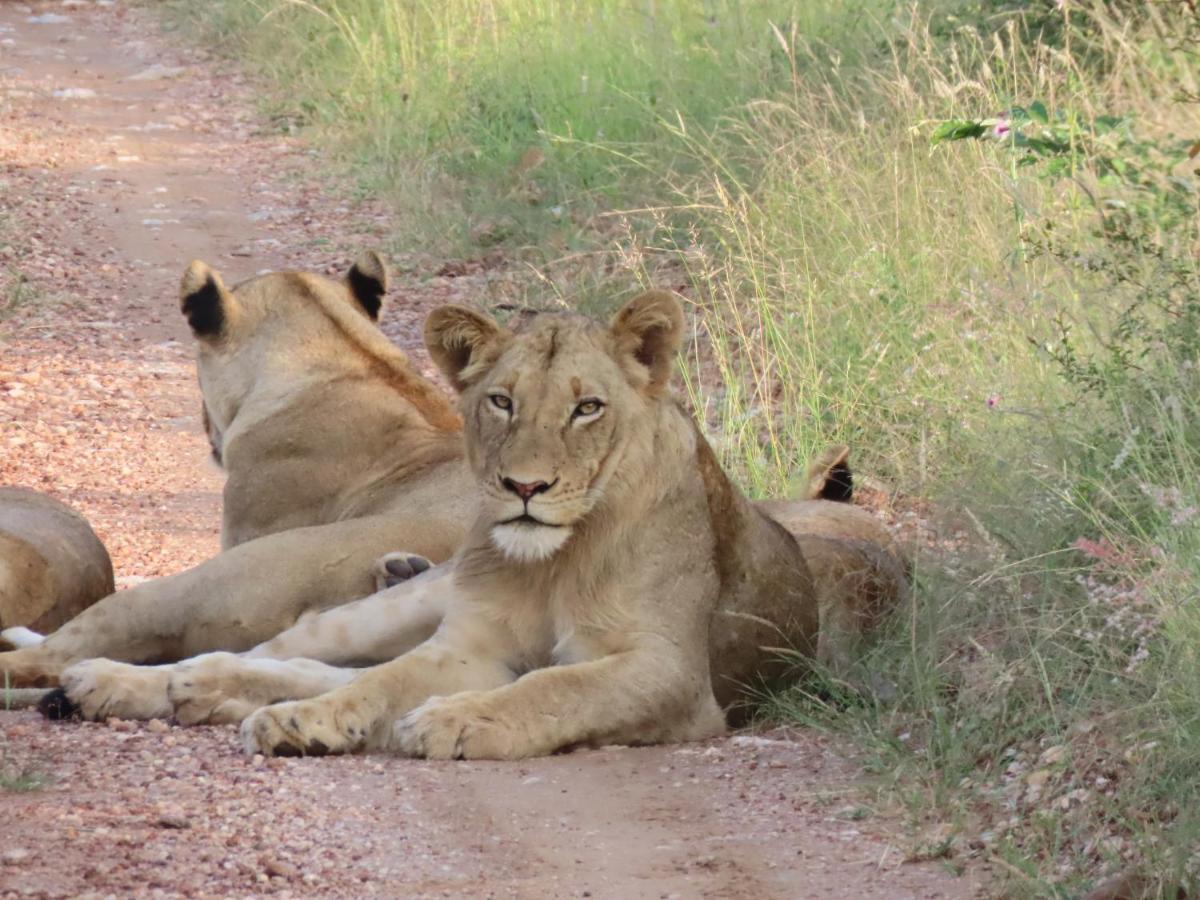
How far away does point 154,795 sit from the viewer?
3818 millimetres

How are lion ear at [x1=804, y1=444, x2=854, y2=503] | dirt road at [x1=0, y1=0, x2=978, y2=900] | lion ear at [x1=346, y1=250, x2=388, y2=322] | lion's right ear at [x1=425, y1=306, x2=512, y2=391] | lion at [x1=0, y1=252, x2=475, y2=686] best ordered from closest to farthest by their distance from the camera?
dirt road at [x1=0, y1=0, x2=978, y2=900] → lion's right ear at [x1=425, y1=306, x2=512, y2=391] → lion at [x1=0, y1=252, x2=475, y2=686] → lion ear at [x1=804, y1=444, x2=854, y2=503] → lion ear at [x1=346, y1=250, x2=388, y2=322]

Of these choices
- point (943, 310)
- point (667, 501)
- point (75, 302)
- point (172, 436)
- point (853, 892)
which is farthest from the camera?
point (75, 302)

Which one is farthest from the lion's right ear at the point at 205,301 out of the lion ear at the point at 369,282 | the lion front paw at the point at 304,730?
the lion front paw at the point at 304,730

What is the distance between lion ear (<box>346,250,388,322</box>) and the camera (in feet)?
21.5

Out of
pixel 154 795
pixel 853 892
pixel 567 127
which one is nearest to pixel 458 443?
pixel 154 795

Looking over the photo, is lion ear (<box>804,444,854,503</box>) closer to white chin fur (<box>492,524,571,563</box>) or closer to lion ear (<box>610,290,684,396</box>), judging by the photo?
lion ear (<box>610,290,684,396</box>)

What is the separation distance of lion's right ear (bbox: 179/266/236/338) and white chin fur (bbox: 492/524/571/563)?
211cm

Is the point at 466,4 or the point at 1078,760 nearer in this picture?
the point at 1078,760

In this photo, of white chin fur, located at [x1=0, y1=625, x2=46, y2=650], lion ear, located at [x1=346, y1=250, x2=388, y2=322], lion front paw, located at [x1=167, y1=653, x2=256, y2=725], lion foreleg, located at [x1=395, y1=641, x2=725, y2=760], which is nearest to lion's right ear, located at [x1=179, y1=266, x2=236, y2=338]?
lion ear, located at [x1=346, y1=250, x2=388, y2=322]

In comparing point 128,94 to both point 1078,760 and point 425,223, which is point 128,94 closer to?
point 425,223

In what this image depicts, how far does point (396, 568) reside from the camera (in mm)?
5344

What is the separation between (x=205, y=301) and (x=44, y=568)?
115 cm

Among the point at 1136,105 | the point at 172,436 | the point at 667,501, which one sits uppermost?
the point at 1136,105

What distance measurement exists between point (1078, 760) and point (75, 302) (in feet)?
23.7
